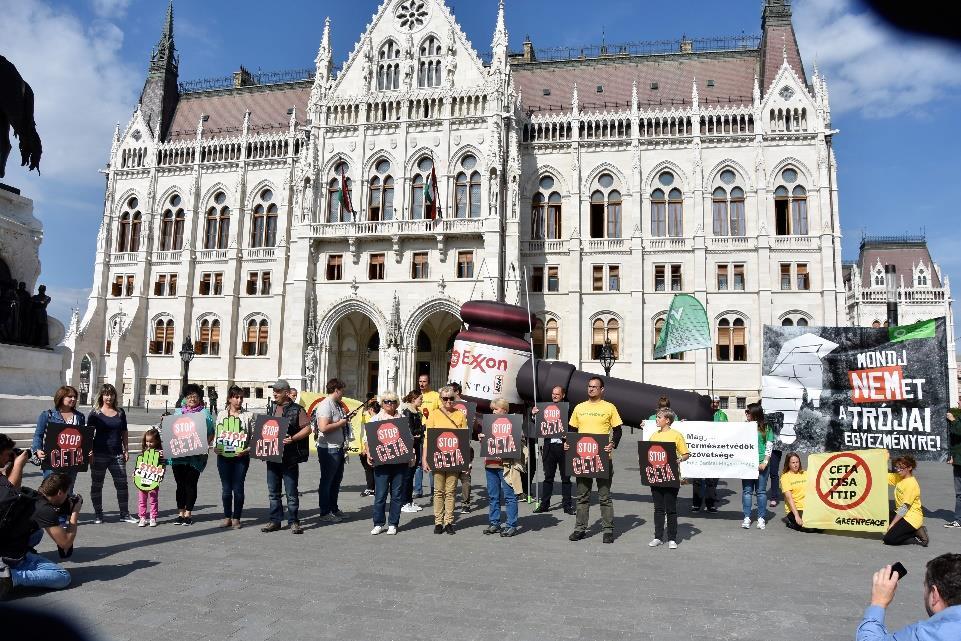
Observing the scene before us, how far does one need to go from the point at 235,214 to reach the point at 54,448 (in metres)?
35.3

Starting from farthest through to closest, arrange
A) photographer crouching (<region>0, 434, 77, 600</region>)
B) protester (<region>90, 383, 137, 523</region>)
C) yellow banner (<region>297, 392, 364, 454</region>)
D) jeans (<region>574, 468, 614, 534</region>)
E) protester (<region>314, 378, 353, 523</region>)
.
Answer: yellow banner (<region>297, 392, 364, 454</region>)
protester (<region>314, 378, 353, 523</region>)
protester (<region>90, 383, 137, 523</region>)
jeans (<region>574, 468, 614, 534</region>)
photographer crouching (<region>0, 434, 77, 600</region>)

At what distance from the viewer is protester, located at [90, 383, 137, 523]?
9.33 metres

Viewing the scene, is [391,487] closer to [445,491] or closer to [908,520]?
[445,491]

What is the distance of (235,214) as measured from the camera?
4134cm

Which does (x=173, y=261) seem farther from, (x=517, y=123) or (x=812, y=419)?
(x=812, y=419)

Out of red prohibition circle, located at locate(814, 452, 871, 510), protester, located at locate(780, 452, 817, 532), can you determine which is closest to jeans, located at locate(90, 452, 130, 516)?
protester, located at locate(780, 452, 817, 532)

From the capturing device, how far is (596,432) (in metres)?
9.44

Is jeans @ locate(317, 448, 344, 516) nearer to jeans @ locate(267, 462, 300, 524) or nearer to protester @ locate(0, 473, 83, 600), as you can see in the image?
jeans @ locate(267, 462, 300, 524)

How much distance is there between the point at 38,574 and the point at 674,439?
7467 mm

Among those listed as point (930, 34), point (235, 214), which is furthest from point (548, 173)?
point (930, 34)

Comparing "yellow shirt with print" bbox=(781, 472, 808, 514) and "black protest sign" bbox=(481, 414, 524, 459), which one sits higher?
"black protest sign" bbox=(481, 414, 524, 459)

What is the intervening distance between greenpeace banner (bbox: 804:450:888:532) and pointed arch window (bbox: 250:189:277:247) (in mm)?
36606

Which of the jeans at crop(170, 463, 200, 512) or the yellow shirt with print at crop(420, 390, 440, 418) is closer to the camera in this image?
the jeans at crop(170, 463, 200, 512)

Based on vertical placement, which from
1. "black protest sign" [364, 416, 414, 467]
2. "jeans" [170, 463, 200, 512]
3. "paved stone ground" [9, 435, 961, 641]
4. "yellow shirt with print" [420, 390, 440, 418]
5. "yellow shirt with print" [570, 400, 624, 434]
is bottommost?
"paved stone ground" [9, 435, 961, 641]
